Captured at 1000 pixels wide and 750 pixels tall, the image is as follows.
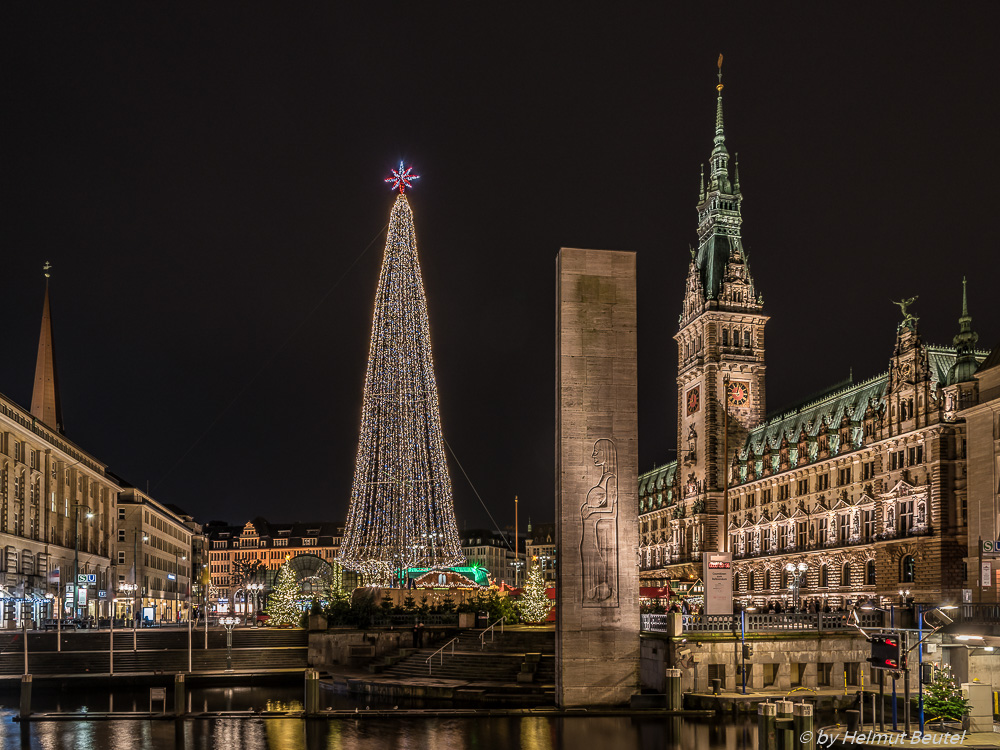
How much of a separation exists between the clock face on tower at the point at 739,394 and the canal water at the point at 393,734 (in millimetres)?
109082

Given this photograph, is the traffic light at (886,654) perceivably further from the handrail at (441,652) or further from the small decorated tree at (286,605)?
the small decorated tree at (286,605)

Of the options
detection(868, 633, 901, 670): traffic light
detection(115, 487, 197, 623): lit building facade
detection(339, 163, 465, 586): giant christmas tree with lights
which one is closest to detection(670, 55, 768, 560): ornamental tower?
detection(115, 487, 197, 623): lit building facade

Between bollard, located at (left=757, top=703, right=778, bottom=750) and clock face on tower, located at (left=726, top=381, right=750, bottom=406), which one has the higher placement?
clock face on tower, located at (left=726, top=381, right=750, bottom=406)

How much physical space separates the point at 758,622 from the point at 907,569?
179 ft

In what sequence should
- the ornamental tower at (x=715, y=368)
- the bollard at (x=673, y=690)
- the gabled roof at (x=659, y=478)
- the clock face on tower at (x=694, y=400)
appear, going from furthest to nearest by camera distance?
the gabled roof at (x=659, y=478) < the clock face on tower at (x=694, y=400) < the ornamental tower at (x=715, y=368) < the bollard at (x=673, y=690)

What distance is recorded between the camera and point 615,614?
4259 centimetres

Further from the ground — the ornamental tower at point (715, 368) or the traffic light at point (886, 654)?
the ornamental tower at point (715, 368)

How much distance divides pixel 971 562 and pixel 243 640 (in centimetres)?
4920

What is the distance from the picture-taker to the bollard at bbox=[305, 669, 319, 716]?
39500mm

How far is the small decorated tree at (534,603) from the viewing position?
2734 inches

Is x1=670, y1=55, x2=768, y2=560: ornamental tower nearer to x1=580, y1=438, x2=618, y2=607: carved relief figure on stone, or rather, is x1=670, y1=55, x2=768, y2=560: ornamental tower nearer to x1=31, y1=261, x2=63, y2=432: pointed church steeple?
x1=31, y1=261, x2=63, y2=432: pointed church steeple

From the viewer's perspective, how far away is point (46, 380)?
12194 cm

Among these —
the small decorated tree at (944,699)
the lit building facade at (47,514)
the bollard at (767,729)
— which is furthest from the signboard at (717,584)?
the lit building facade at (47,514)

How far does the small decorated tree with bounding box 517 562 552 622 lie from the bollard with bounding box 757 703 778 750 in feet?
138
